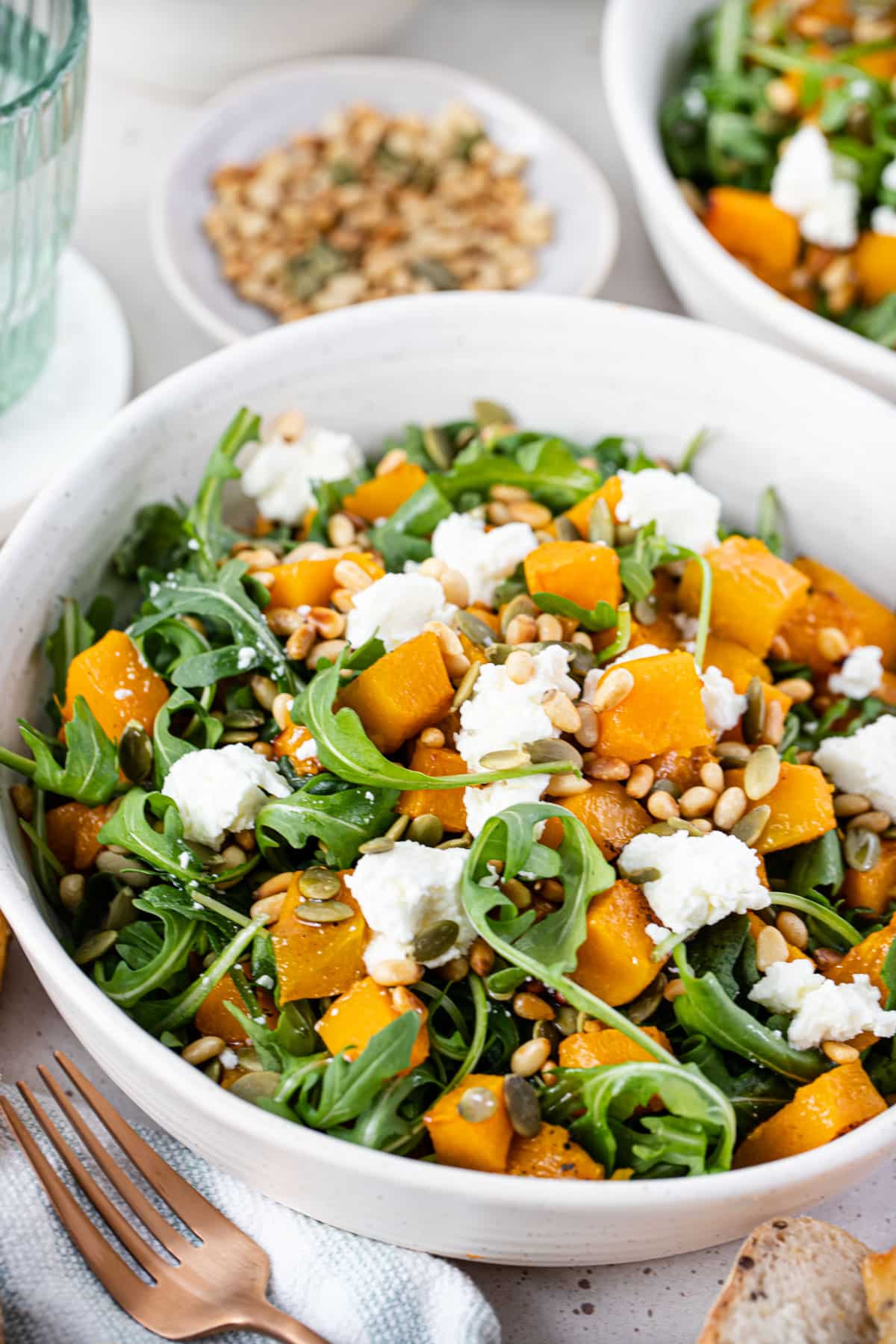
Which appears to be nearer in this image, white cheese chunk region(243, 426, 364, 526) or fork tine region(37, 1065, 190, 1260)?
fork tine region(37, 1065, 190, 1260)

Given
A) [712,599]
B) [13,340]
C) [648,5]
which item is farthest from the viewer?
[648,5]

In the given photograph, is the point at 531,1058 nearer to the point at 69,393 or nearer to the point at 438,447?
the point at 438,447

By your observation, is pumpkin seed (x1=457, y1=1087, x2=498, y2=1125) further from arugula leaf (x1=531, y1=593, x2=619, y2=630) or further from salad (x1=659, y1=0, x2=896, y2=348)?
salad (x1=659, y1=0, x2=896, y2=348)

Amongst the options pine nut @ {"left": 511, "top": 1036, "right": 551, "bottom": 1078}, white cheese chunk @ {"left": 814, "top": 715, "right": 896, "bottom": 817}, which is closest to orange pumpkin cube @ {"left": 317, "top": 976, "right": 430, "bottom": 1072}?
pine nut @ {"left": 511, "top": 1036, "right": 551, "bottom": 1078}

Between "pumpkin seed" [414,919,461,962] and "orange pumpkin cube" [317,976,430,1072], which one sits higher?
"pumpkin seed" [414,919,461,962]

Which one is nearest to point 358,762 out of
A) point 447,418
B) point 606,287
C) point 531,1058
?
point 531,1058

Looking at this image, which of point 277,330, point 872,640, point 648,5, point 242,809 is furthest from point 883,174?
point 242,809

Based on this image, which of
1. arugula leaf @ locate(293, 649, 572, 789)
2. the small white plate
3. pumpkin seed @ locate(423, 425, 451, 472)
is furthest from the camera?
the small white plate

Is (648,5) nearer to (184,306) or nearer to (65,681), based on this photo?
(184,306)
